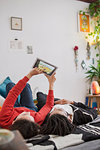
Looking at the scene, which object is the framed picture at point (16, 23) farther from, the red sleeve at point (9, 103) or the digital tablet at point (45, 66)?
the red sleeve at point (9, 103)

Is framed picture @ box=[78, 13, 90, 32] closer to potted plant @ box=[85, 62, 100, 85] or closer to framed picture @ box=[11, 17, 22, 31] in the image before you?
potted plant @ box=[85, 62, 100, 85]

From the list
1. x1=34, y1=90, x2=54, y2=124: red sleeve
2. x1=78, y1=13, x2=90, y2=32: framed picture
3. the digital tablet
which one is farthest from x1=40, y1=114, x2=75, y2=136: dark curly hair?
x1=78, y1=13, x2=90, y2=32: framed picture

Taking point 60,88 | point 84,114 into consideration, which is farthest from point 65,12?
point 84,114

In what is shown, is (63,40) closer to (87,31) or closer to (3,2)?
(87,31)

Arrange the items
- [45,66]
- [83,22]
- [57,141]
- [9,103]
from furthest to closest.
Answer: [83,22], [45,66], [9,103], [57,141]

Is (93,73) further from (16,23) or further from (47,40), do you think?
(16,23)

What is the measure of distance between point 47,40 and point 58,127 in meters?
2.52

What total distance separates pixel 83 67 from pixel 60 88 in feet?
2.27

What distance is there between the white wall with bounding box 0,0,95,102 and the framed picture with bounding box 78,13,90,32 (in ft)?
0.34

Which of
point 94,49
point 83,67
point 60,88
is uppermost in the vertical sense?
point 94,49

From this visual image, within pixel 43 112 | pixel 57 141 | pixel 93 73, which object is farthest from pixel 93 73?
pixel 57 141

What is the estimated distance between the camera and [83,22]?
13.3ft

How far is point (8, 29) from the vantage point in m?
3.34

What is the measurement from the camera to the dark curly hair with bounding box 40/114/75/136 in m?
1.34
